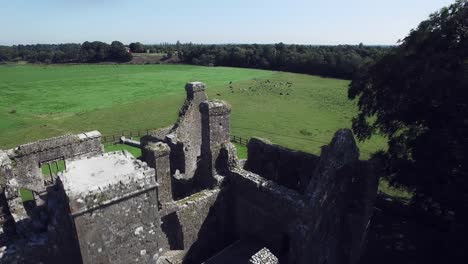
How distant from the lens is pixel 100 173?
22.7ft

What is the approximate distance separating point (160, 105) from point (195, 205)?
46722mm

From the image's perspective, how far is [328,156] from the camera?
1130 centimetres

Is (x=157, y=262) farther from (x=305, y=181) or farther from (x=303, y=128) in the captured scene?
(x=303, y=128)

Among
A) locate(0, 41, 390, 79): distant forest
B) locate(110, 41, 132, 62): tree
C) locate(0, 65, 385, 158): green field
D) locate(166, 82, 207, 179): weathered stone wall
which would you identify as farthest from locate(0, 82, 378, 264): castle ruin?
locate(110, 41, 132, 62): tree

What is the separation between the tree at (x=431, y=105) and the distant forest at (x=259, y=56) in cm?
4672

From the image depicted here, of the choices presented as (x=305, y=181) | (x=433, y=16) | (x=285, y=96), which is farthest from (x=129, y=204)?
(x=285, y=96)

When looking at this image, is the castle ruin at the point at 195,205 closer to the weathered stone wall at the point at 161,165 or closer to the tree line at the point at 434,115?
the weathered stone wall at the point at 161,165

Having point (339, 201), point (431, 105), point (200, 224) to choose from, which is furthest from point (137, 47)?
point (339, 201)

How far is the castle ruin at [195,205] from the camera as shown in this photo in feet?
21.6

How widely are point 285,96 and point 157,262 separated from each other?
60308mm

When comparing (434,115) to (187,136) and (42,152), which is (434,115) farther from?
(42,152)

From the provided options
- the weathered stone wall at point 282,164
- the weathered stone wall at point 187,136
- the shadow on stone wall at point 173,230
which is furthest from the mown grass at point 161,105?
the shadow on stone wall at point 173,230

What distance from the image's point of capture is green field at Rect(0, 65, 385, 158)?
133 feet

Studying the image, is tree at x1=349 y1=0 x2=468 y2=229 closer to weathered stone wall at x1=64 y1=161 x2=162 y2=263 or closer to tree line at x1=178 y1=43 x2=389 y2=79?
weathered stone wall at x1=64 y1=161 x2=162 y2=263
